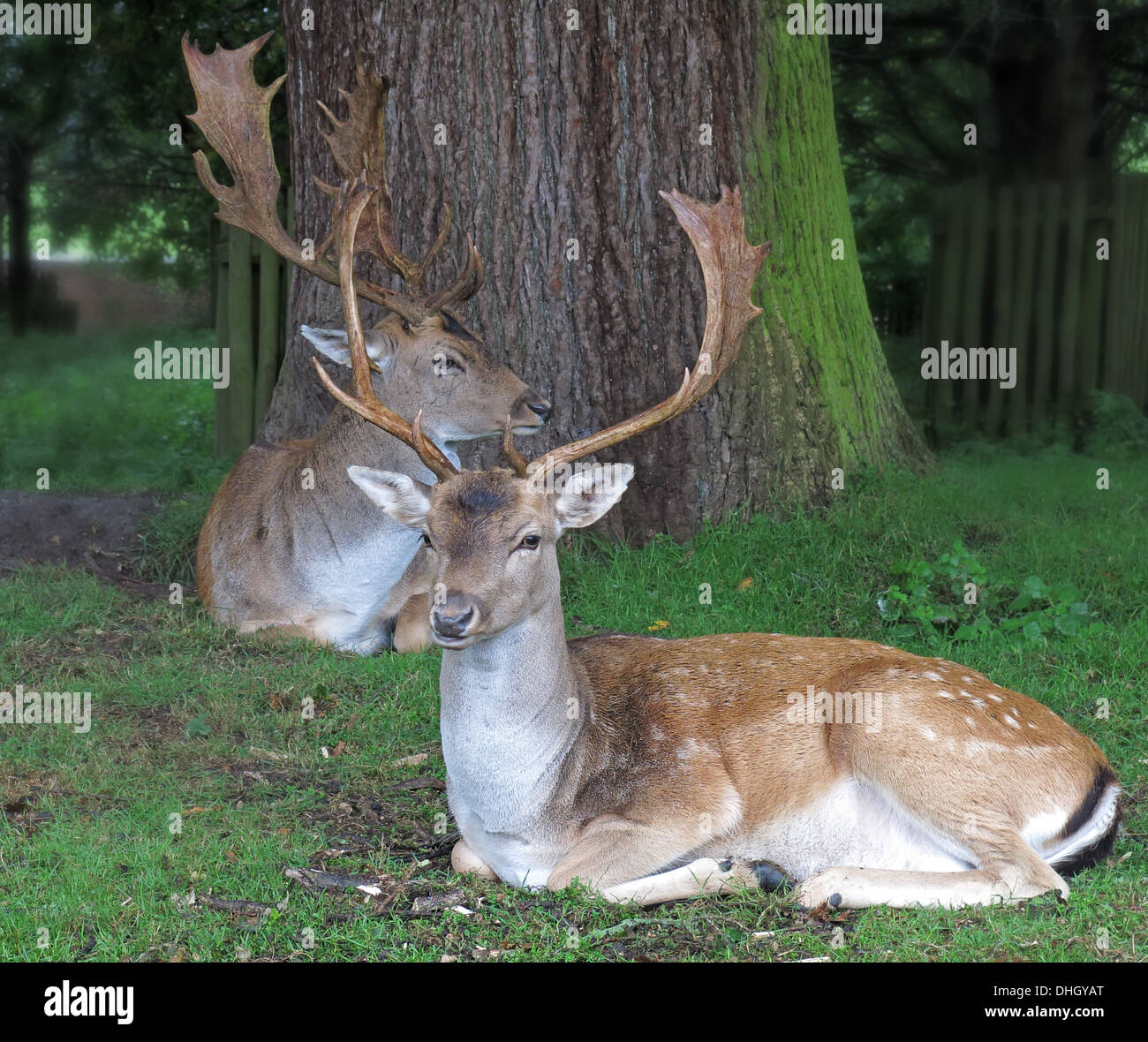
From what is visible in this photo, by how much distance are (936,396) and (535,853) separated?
874 centimetres

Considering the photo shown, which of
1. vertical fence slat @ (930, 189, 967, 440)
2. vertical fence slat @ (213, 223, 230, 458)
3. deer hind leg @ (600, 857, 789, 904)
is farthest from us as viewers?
vertical fence slat @ (930, 189, 967, 440)

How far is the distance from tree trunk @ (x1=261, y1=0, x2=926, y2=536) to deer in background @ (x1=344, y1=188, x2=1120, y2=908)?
2801 millimetres

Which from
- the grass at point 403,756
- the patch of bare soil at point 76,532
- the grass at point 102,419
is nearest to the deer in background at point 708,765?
the grass at point 403,756

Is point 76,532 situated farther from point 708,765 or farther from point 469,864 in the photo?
point 708,765

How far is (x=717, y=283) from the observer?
195 inches

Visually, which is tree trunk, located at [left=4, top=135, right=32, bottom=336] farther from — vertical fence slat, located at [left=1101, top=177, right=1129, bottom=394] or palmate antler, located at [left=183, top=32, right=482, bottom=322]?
vertical fence slat, located at [left=1101, top=177, right=1129, bottom=394]

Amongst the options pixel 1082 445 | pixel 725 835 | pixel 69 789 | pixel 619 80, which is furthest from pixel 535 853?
pixel 1082 445

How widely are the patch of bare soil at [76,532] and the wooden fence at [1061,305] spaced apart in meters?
6.90

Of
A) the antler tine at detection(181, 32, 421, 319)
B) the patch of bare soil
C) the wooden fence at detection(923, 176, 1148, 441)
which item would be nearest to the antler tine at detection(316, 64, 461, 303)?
the antler tine at detection(181, 32, 421, 319)

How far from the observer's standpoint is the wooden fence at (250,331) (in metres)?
10.2

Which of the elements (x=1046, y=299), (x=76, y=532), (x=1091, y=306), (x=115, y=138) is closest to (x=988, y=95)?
(x=1046, y=299)

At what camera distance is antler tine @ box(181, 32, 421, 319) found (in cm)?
650

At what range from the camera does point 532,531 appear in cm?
425

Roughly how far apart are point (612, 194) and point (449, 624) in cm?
386
